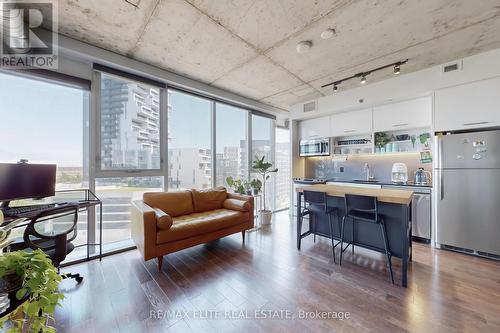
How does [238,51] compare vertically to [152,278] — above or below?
above

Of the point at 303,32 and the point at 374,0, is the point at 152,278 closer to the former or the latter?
the point at 303,32

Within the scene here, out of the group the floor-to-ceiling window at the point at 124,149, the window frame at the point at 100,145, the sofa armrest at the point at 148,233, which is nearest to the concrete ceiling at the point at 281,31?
the window frame at the point at 100,145

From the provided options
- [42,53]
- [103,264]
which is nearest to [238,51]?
[42,53]

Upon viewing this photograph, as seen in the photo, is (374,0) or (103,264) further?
(103,264)

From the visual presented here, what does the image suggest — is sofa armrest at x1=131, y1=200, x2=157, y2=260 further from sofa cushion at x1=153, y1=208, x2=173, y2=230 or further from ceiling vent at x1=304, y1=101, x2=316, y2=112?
ceiling vent at x1=304, y1=101, x2=316, y2=112

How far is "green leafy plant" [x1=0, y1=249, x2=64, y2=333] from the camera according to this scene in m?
0.79

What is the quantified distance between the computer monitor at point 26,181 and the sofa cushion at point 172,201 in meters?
1.04

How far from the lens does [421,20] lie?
2135 millimetres

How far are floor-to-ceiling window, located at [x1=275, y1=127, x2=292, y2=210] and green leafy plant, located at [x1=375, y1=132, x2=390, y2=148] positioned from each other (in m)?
2.13

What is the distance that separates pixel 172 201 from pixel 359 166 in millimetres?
3922

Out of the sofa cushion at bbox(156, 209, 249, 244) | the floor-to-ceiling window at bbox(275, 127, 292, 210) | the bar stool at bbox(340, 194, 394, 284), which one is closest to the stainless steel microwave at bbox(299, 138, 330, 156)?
the floor-to-ceiling window at bbox(275, 127, 292, 210)

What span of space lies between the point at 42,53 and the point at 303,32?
313 centimetres

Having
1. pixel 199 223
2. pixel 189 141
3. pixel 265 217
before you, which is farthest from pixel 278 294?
pixel 189 141

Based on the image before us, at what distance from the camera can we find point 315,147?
4777 mm
